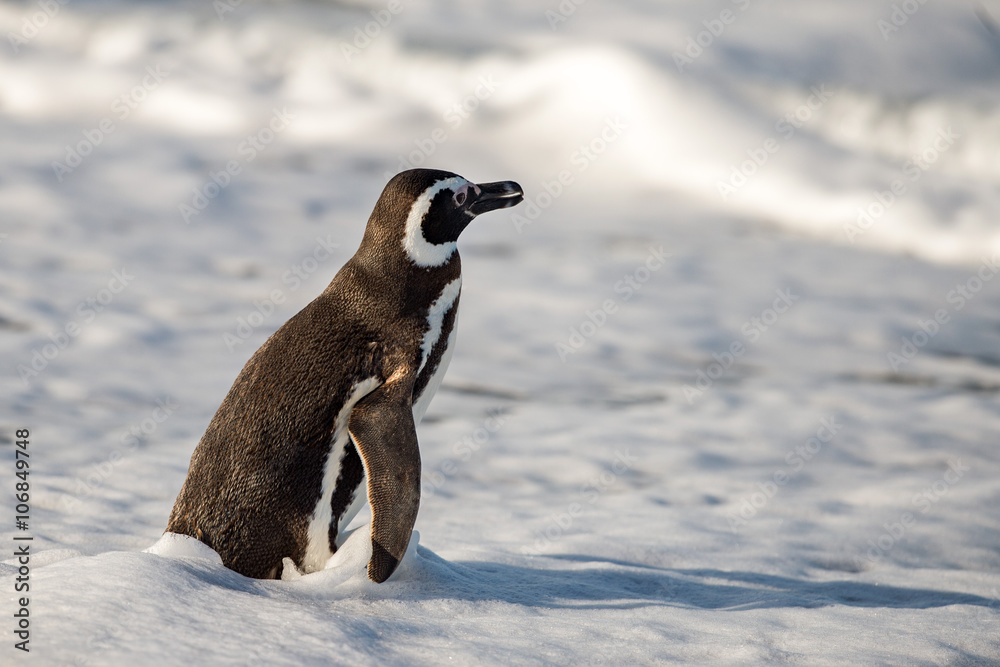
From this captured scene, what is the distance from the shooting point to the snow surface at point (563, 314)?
259 centimetres

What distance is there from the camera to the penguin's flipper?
2453 mm

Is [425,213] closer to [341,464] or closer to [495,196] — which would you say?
[495,196]

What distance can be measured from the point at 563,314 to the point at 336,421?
4.58 m

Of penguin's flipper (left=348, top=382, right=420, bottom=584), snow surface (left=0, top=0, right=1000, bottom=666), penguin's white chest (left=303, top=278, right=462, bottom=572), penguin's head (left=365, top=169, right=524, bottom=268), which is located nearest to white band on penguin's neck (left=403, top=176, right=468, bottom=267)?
penguin's head (left=365, top=169, right=524, bottom=268)

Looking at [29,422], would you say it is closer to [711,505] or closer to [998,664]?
[711,505]

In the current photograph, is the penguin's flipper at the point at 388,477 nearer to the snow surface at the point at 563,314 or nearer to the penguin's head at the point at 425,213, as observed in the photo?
the snow surface at the point at 563,314

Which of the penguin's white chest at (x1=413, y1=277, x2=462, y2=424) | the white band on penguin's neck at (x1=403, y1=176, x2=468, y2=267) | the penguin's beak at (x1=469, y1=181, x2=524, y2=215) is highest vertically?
the penguin's beak at (x1=469, y1=181, x2=524, y2=215)

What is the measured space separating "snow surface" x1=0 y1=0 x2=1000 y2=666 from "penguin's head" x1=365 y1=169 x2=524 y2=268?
803 millimetres

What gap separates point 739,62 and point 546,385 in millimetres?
6191

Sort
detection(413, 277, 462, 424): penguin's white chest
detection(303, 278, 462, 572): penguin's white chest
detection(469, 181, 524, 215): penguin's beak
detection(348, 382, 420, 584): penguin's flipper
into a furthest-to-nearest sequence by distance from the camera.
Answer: detection(469, 181, 524, 215): penguin's beak → detection(413, 277, 462, 424): penguin's white chest → detection(303, 278, 462, 572): penguin's white chest → detection(348, 382, 420, 584): penguin's flipper

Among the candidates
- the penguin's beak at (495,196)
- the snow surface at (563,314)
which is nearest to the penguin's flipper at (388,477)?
the snow surface at (563,314)

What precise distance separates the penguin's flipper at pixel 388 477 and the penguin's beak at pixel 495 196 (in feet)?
2.27

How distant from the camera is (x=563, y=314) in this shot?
7.04 m

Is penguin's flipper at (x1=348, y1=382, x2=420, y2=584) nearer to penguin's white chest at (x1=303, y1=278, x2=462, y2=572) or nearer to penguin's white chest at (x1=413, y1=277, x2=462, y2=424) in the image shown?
penguin's white chest at (x1=303, y1=278, x2=462, y2=572)
